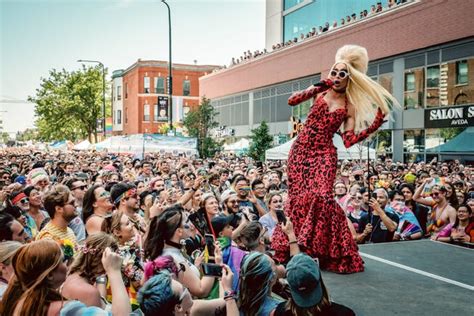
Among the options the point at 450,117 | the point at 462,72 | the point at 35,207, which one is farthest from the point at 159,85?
the point at 35,207

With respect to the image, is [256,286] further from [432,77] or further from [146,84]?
[146,84]

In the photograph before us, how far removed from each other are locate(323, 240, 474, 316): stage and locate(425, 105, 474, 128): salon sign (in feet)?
57.4

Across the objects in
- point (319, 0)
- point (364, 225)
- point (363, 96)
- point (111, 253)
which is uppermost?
point (319, 0)

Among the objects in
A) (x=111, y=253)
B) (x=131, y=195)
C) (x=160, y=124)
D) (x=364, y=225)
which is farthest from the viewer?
(x=160, y=124)

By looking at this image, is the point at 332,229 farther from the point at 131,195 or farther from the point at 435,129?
the point at 435,129

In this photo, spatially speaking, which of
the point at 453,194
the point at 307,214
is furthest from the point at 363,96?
the point at 453,194

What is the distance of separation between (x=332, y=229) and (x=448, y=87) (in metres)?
20.8

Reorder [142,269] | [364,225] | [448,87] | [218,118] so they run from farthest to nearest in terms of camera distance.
→ [218,118]
[448,87]
[364,225]
[142,269]

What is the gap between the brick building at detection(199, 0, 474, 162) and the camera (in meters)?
21.7

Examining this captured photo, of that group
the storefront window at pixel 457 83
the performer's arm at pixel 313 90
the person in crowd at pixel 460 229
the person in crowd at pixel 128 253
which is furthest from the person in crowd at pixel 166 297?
the storefront window at pixel 457 83

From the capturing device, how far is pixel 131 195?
19.4 ft

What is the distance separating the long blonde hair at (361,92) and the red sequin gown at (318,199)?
0.16 m

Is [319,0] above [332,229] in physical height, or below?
above

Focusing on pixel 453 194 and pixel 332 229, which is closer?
pixel 332 229
